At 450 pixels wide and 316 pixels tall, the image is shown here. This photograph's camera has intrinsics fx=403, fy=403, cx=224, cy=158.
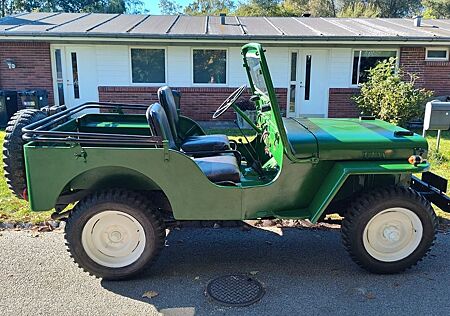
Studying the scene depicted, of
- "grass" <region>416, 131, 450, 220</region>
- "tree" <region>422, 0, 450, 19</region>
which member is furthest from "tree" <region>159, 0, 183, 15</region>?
"grass" <region>416, 131, 450, 220</region>

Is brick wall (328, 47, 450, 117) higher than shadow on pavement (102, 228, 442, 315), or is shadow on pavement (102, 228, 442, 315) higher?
brick wall (328, 47, 450, 117)

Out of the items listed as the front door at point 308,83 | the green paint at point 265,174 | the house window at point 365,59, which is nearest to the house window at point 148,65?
the front door at point 308,83

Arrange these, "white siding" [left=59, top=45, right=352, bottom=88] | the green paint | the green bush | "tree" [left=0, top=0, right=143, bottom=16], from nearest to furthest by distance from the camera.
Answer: the green paint
the green bush
"white siding" [left=59, top=45, right=352, bottom=88]
"tree" [left=0, top=0, right=143, bottom=16]

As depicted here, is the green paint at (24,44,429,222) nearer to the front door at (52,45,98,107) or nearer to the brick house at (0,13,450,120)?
the brick house at (0,13,450,120)

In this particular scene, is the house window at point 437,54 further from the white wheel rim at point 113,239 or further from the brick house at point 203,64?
the white wheel rim at point 113,239

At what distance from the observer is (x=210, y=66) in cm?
1197

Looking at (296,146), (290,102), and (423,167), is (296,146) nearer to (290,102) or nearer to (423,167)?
(423,167)

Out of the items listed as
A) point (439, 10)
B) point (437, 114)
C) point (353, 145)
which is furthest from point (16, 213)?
point (439, 10)

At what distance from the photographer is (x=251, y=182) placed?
11.5 ft

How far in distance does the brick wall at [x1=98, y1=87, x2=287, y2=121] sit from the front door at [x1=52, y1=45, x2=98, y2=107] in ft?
1.48

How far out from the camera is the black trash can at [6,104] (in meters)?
10.6

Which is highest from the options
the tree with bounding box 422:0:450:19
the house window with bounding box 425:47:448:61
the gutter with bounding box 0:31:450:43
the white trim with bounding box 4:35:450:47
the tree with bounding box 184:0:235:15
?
the tree with bounding box 184:0:235:15

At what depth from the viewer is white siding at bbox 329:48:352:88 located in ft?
39.0

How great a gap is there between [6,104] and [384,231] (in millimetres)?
10468
